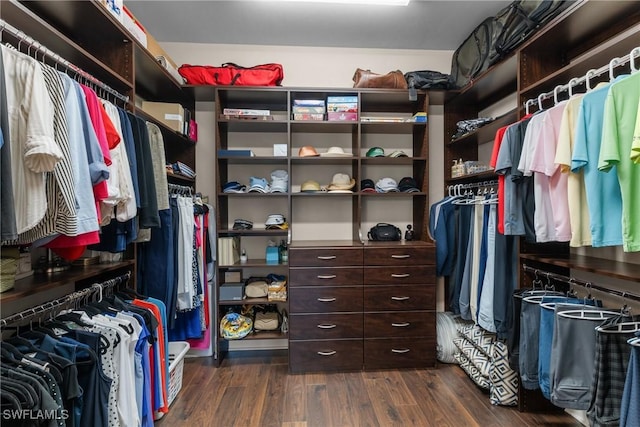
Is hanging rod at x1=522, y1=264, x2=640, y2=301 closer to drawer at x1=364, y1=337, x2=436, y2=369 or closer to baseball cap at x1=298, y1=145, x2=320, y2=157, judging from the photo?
drawer at x1=364, y1=337, x2=436, y2=369

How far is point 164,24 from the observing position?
8.60ft

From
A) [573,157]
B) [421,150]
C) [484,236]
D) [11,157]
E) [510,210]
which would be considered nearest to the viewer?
[11,157]

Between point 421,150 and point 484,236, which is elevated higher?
point 421,150

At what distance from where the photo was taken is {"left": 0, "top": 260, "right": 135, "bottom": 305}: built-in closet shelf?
3.74 feet

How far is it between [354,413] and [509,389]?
1000mm

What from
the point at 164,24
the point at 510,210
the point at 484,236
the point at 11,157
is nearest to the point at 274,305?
the point at 484,236

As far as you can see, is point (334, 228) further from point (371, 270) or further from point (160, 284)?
point (160, 284)

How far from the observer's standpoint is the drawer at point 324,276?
2451mm

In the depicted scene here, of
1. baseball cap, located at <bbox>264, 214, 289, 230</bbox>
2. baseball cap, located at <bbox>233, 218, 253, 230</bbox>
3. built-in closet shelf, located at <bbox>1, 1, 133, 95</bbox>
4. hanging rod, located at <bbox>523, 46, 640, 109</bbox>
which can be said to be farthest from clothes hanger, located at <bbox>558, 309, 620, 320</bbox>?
built-in closet shelf, located at <bbox>1, 1, 133, 95</bbox>

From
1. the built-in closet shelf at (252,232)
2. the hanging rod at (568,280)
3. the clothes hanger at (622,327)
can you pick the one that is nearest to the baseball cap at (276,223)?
the built-in closet shelf at (252,232)

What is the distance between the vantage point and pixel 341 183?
2.73 metres

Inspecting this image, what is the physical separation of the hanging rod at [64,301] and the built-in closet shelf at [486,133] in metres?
2.59

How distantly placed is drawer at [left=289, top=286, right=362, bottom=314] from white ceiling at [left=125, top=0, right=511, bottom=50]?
2.15 metres

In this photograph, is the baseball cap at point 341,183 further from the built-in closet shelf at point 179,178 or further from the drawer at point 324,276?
the built-in closet shelf at point 179,178
